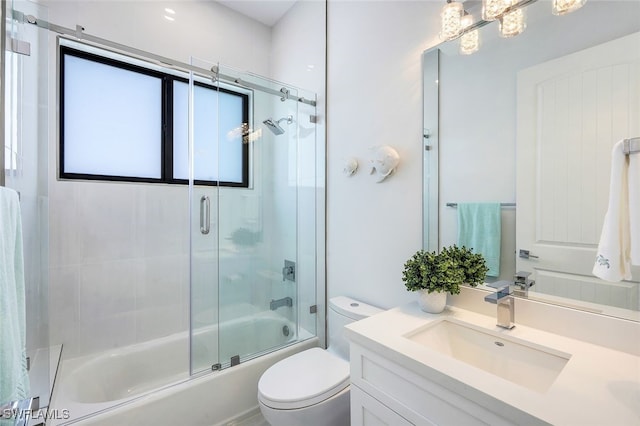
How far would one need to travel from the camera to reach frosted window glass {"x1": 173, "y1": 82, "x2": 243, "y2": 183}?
6.17 feet

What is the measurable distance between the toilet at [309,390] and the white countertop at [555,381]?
1.53 feet

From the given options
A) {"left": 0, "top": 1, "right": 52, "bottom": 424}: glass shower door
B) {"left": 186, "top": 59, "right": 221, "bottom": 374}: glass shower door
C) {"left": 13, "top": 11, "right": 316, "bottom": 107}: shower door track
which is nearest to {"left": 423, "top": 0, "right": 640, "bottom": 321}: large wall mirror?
{"left": 13, "top": 11, "right": 316, "bottom": 107}: shower door track

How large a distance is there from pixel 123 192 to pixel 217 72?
1.08m

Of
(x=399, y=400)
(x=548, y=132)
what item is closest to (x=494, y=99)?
(x=548, y=132)

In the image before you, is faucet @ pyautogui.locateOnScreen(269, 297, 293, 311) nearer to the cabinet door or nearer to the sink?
the cabinet door

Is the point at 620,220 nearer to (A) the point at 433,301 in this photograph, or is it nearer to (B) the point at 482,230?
(B) the point at 482,230

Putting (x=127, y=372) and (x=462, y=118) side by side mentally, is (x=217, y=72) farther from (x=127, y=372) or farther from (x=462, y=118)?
(x=127, y=372)

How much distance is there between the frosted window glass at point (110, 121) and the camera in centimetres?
197

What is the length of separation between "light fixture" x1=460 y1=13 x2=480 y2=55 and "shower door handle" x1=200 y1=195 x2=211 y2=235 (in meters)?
1.69

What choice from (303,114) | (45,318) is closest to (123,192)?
(45,318)

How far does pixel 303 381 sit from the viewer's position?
1.42 meters

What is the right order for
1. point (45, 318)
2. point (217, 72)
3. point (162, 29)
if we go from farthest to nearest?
point (162, 29) < point (217, 72) < point (45, 318)

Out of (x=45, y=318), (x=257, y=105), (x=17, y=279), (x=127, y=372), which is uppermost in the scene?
(x=257, y=105)

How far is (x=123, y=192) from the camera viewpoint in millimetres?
2055
